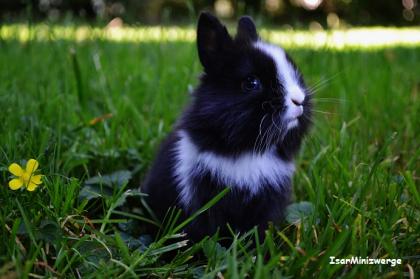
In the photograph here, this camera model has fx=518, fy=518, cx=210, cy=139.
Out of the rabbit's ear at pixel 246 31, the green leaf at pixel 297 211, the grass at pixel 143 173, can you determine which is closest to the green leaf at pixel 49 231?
the grass at pixel 143 173

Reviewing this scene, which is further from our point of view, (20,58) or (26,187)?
(20,58)

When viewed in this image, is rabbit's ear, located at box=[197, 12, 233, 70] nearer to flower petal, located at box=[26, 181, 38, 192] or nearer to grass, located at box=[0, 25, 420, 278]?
grass, located at box=[0, 25, 420, 278]

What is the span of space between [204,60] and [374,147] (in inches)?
51.2

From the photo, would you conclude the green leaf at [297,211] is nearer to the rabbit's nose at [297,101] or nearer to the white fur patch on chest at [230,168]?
the white fur patch on chest at [230,168]

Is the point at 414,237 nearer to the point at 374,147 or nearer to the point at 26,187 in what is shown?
the point at 374,147

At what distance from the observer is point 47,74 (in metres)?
4.42

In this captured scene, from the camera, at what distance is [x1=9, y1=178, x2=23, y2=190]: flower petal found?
1.92m

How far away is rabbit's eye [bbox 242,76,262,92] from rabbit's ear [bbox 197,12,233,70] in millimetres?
163

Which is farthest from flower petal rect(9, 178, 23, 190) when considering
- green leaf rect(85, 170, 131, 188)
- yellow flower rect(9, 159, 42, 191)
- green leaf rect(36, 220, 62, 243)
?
green leaf rect(85, 170, 131, 188)

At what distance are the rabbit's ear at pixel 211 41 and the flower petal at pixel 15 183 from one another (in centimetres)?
91

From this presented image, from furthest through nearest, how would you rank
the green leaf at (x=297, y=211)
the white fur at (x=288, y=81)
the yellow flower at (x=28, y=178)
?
the green leaf at (x=297, y=211)
the white fur at (x=288, y=81)
the yellow flower at (x=28, y=178)

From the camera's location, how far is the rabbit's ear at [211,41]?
Answer: 2244 millimetres

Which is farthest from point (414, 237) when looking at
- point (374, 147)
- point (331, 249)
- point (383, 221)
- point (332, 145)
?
point (374, 147)

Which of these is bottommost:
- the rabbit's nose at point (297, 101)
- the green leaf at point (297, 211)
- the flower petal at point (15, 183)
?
the green leaf at point (297, 211)
